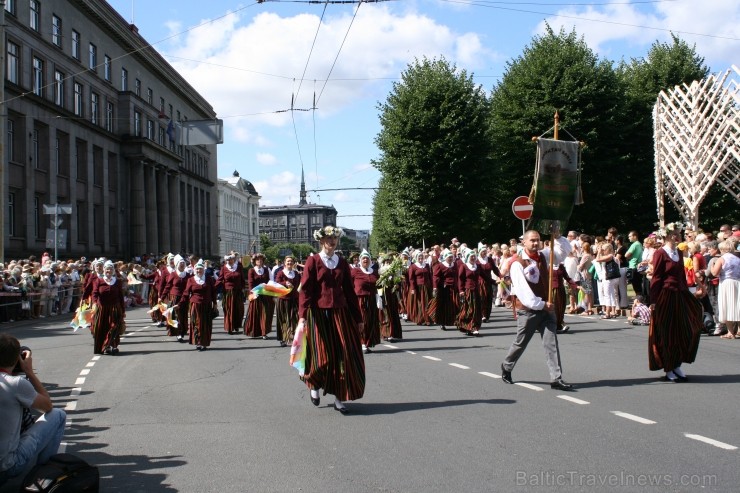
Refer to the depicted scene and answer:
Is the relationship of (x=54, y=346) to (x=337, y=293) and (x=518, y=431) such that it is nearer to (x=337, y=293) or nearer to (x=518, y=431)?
(x=337, y=293)

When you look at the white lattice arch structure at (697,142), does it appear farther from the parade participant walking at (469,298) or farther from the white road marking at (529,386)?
the white road marking at (529,386)

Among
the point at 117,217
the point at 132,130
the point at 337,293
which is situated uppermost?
the point at 132,130

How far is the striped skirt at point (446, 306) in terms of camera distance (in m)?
18.2

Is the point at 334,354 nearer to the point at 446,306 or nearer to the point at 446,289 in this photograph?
the point at 446,306

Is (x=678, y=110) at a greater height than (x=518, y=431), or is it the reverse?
(x=678, y=110)

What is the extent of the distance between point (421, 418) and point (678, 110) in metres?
20.7

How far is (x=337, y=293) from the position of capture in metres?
8.48

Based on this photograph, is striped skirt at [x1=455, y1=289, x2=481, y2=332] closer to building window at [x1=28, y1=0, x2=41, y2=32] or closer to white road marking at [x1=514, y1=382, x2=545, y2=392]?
white road marking at [x1=514, y1=382, x2=545, y2=392]

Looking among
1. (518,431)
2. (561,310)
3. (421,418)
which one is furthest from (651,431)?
(561,310)

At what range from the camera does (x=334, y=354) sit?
A: 8289mm

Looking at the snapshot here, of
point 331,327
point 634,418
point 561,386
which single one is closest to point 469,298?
point 561,386

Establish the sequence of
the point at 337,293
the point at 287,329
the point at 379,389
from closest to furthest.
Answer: the point at 337,293 → the point at 379,389 → the point at 287,329

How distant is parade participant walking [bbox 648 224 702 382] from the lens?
375 inches

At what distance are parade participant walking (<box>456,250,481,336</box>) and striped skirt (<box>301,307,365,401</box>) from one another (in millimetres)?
8328
